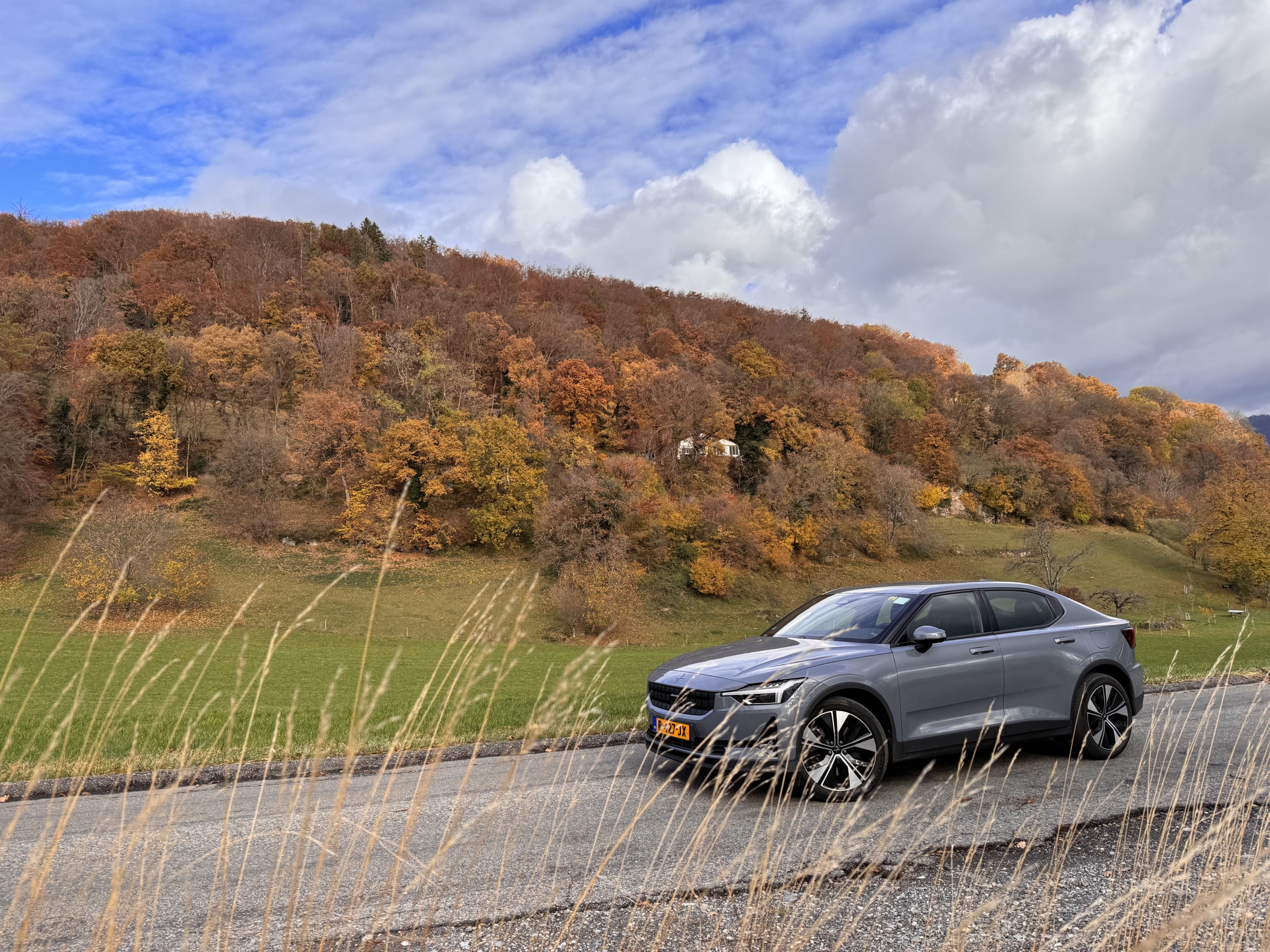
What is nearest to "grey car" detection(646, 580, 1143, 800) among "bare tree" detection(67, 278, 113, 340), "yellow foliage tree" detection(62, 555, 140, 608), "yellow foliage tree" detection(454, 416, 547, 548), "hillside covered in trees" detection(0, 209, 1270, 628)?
"hillside covered in trees" detection(0, 209, 1270, 628)

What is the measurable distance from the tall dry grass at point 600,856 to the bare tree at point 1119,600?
145ft

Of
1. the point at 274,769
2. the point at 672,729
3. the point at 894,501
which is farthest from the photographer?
the point at 894,501

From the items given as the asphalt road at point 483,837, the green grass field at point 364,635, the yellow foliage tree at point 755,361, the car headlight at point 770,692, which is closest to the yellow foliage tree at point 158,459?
the green grass field at point 364,635

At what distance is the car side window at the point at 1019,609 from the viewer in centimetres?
693

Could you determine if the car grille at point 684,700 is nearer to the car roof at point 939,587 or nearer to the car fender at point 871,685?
the car fender at point 871,685

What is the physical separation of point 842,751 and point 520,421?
50626mm

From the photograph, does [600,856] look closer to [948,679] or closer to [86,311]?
[948,679]

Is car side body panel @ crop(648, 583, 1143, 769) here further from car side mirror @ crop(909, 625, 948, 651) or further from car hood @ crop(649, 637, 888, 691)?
car side mirror @ crop(909, 625, 948, 651)

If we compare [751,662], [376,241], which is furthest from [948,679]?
[376,241]

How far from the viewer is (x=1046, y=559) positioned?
49.1 m

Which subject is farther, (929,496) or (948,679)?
(929,496)

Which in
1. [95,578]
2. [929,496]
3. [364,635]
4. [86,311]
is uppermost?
[86,311]

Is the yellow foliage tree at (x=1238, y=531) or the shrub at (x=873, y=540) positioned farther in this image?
the shrub at (x=873, y=540)

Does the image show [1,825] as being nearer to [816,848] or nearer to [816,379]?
[816,848]
